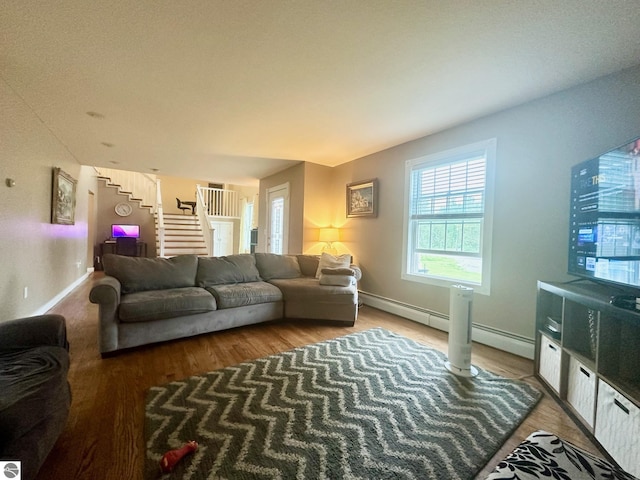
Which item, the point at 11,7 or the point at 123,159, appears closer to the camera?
the point at 11,7

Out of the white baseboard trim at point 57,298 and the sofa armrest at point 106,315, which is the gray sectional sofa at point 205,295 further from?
the white baseboard trim at point 57,298

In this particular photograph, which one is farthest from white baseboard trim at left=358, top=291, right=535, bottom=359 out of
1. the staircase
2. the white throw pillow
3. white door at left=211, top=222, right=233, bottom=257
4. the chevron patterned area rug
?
white door at left=211, top=222, right=233, bottom=257

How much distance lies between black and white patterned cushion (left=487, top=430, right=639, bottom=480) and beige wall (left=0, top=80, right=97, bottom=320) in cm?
372

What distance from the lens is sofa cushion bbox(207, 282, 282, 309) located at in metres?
2.81

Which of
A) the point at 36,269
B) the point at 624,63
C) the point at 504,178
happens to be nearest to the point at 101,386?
the point at 36,269

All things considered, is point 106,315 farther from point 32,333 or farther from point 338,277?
point 338,277

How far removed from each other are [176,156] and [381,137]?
11.5ft

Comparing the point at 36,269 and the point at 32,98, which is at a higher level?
the point at 32,98

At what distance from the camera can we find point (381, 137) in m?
3.43

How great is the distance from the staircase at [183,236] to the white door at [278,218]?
2.41m

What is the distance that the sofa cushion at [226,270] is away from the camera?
123 inches

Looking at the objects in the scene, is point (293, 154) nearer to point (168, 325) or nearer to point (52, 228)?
point (168, 325)

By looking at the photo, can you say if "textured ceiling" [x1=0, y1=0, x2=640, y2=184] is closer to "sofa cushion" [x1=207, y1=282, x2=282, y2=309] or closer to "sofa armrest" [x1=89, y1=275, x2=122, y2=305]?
"sofa armrest" [x1=89, y1=275, x2=122, y2=305]

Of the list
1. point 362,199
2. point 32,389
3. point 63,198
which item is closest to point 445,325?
point 362,199
